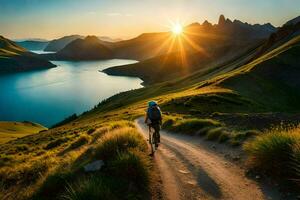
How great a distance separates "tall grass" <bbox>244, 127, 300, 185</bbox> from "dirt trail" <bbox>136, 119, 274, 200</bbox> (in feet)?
2.58

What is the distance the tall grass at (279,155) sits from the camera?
10219mm

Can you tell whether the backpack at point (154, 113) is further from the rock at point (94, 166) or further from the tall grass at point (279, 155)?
the tall grass at point (279, 155)

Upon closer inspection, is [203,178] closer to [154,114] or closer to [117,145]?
[117,145]

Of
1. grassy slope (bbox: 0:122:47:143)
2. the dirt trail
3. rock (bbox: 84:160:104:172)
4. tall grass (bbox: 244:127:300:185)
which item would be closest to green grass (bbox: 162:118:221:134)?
the dirt trail

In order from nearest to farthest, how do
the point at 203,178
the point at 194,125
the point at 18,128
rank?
the point at 203,178, the point at 194,125, the point at 18,128

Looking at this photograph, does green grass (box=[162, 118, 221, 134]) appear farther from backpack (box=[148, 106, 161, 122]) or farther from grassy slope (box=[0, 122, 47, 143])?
grassy slope (box=[0, 122, 47, 143])

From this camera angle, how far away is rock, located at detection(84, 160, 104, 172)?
11188mm

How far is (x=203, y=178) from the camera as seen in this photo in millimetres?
11680

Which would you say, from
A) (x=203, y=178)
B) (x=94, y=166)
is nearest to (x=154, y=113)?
(x=203, y=178)

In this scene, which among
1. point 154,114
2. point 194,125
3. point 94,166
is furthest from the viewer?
point 194,125

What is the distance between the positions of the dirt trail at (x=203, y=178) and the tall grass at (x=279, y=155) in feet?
2.58

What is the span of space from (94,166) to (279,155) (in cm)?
643

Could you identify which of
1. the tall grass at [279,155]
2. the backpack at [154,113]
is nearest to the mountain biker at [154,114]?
the backpack at [154,113]

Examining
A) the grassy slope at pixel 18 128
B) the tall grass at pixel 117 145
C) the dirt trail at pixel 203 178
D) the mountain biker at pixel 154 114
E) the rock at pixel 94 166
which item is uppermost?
the mountain biker at pixel 154 114
